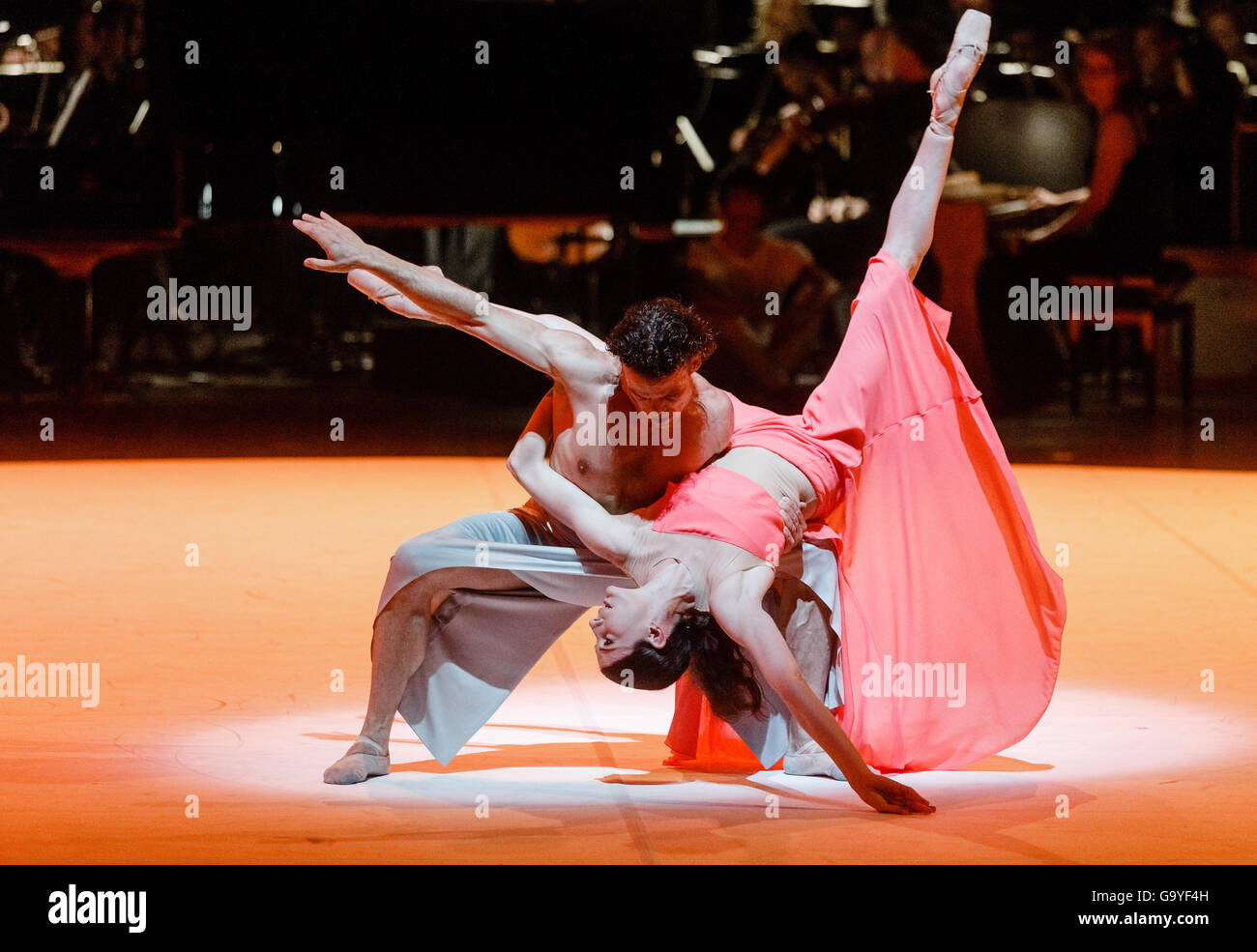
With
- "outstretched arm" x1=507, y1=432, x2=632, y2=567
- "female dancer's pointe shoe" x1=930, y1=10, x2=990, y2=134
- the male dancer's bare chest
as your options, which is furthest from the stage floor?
"female dancer's pointe shoe" x1=930, y1=10, x2=990, y2=134

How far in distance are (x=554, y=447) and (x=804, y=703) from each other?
86cm

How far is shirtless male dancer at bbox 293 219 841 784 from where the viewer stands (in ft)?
13.8

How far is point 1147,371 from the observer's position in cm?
1053

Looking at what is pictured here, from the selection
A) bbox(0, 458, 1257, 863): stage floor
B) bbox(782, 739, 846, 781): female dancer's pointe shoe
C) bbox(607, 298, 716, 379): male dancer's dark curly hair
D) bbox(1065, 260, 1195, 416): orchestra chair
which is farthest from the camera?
bbox(1065, 260, 1195, 416): orchestra chair

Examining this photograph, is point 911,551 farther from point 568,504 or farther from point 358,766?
point 358,766

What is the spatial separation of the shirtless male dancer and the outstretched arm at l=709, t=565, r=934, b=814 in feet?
1.19

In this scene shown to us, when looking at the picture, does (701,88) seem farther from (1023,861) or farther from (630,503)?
(1023,861)

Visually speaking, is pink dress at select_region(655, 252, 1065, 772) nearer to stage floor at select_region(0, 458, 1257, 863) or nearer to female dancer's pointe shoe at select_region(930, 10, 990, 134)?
stage floor at select_region(0, 458, 1257, 863)

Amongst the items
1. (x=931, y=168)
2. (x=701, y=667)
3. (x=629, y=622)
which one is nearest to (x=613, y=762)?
(x=701, y=667)

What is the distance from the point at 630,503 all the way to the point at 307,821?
102cm

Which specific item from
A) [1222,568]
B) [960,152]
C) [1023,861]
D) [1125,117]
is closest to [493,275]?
[960,152]

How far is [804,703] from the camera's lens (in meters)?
3.96

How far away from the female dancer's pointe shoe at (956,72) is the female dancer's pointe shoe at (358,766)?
203 centimetres

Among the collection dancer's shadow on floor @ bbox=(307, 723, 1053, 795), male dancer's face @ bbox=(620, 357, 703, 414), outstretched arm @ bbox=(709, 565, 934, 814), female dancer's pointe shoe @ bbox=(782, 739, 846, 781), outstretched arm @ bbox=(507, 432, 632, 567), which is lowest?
dancer's shadow on floor @ bbox=(307, 723, 1053, 795)
